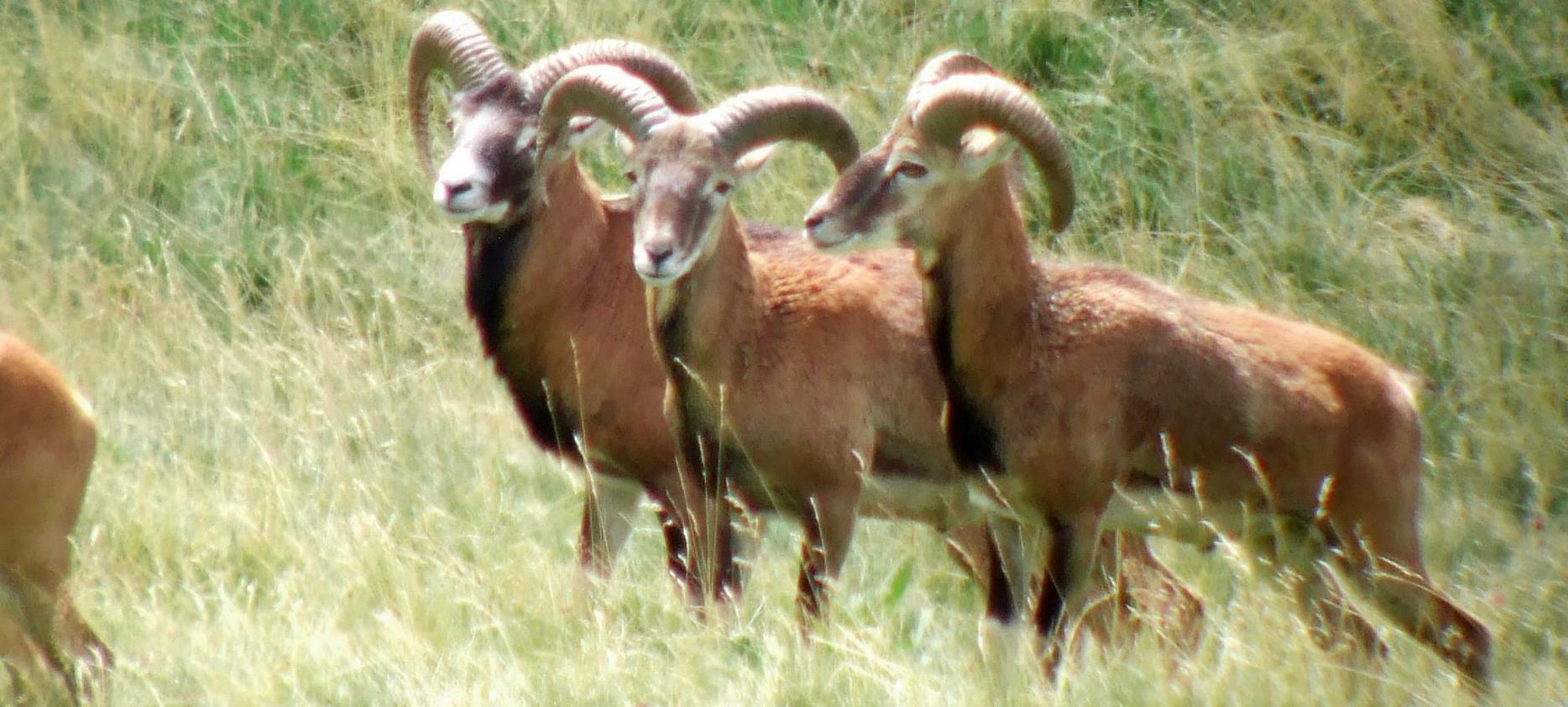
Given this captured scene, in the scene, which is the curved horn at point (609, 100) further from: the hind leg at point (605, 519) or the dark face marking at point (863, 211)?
the hind leg at point (605, 519)

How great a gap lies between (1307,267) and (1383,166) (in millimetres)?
954

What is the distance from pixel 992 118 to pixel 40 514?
10.2 feet

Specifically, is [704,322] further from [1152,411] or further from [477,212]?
[1152,411]

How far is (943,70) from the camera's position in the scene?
6828 mm

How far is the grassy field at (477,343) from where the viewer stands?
5887 millimetres

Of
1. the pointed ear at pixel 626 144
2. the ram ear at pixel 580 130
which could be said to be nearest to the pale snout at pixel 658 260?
the pointed ear at pixel 626 144

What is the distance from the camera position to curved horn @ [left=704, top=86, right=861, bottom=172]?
6.56m

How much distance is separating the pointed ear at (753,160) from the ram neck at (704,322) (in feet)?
0.82

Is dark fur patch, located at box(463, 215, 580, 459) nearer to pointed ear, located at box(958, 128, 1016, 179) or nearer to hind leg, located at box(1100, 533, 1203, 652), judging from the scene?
pointed ear, located at box(958, 128, 1016, 179)

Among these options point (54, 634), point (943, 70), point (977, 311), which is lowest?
point (54, 634)

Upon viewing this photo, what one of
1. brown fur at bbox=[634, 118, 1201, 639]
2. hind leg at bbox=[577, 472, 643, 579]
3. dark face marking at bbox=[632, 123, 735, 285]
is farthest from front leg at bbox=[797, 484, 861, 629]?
dark face marking at bbox=[632, 123, 735, 285]

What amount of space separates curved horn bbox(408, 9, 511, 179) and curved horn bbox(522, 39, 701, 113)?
0.73ft

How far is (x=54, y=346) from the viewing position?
30.2 feet

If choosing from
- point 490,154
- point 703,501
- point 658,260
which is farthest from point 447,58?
point 703,501
